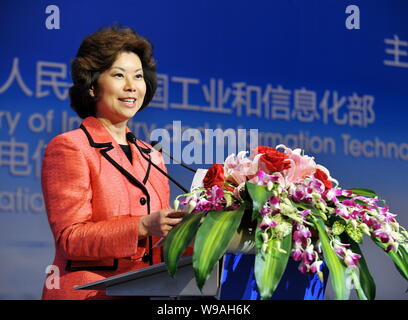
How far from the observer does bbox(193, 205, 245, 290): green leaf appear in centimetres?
101

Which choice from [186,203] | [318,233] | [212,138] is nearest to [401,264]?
[318,233]

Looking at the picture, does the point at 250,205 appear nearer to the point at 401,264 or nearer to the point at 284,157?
the point at 284,157

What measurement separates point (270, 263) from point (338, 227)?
0.59 ft

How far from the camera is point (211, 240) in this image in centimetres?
104

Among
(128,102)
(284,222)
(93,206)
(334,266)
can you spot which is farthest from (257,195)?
(128,102)

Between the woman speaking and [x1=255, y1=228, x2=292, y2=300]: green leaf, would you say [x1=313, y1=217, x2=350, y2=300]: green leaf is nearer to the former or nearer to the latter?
[x1=255, y1=228, x2=292, y2=300]: green leaf

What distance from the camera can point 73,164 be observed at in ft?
5.58

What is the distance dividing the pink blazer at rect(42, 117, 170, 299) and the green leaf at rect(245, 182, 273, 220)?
18.6 inches

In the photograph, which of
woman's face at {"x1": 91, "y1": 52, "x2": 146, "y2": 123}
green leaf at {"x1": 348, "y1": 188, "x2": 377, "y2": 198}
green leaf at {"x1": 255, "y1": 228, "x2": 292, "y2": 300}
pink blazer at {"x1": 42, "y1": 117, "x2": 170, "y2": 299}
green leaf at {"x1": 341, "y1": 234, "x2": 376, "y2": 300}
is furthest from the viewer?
woman's face at {"x1": 91, "y1": 52, "x2": 146, "y2": 123}

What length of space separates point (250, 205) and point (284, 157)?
0.12 m

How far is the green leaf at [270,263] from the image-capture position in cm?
99

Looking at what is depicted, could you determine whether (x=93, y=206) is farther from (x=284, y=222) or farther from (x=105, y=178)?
(x=284, y=222)

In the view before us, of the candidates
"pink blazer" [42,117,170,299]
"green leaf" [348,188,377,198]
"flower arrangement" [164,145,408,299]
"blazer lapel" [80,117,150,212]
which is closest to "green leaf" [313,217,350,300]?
"flower arrangement" [164,145,408,299]

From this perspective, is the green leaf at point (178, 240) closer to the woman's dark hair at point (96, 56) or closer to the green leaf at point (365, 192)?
the green leaf at point (365, 192)
